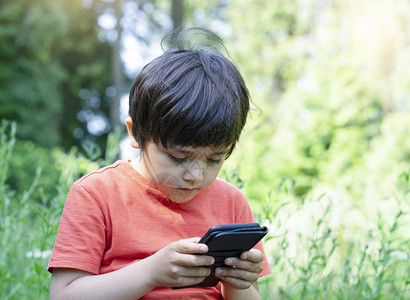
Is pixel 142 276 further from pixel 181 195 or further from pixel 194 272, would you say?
pixel 181 195

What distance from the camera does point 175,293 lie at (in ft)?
4.63

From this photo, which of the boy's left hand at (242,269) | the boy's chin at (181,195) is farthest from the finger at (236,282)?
the boy's chin at (181,195)

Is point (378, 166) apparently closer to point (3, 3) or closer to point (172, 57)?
point (172, 57)

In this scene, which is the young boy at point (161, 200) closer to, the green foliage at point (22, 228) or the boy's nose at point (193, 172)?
the boy's nose at point (193, 172)

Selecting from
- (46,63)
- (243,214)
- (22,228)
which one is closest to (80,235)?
(243,214)

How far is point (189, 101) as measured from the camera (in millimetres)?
1321

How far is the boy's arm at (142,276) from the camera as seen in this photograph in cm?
122

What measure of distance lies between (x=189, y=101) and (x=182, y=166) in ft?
0.55

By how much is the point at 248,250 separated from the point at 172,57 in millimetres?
578

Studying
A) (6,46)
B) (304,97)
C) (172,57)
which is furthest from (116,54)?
(172,57)

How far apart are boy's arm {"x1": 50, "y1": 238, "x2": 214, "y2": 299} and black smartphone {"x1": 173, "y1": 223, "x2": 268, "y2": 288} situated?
25mm

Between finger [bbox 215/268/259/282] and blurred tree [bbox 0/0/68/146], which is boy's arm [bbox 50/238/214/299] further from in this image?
blurred tree [bbox 0/0/68/146]

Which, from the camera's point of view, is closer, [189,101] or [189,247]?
[189,247]

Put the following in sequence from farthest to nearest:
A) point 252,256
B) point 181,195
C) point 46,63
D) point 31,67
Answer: point 46,63
point 31,67
point 181,195
point 252,256
